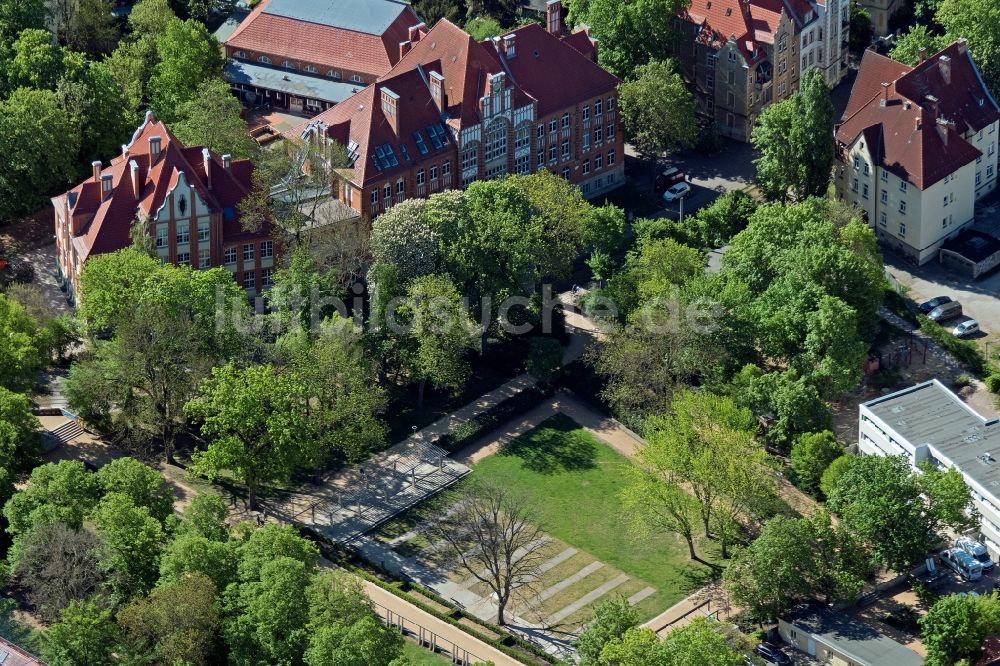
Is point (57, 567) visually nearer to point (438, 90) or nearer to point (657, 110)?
point (438, 90)

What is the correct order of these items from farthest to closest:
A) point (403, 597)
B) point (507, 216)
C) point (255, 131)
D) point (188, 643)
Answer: point (255, 131)
point (507, 216)
point (403, 597)
point (188, 643)

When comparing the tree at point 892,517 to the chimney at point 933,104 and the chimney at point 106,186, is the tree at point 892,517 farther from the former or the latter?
the chimney at point 106,186

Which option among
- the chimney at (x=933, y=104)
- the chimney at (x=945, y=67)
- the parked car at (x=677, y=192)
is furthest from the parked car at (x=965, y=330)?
the parked car at (x=677, y=192)

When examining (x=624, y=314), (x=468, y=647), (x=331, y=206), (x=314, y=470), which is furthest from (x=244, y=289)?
(x=468, y=647)

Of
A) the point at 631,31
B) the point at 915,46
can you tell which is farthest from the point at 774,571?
the point at 915,46

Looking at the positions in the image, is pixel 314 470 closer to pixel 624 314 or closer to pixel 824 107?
pixel 624 314

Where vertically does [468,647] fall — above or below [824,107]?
below
